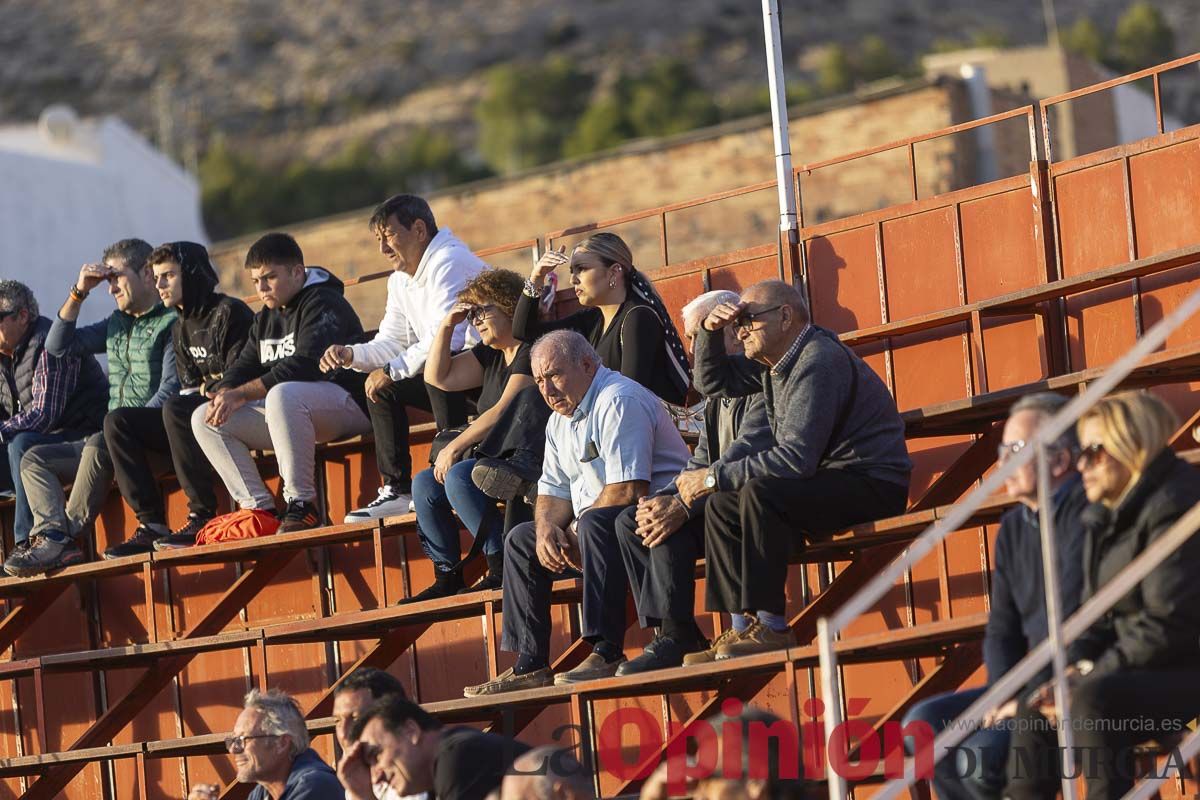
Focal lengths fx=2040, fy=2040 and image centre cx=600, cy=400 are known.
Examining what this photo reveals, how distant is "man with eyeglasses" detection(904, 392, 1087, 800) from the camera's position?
17.8 ft

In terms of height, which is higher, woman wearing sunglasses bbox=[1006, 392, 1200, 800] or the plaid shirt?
the plaid shirt

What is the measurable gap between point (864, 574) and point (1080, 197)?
2056 millimetres

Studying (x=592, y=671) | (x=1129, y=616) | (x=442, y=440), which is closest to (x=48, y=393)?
(x=442, y=440)

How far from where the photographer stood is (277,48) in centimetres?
8300

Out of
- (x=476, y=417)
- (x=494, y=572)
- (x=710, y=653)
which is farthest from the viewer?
(x=476, y=417)

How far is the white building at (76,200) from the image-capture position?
24.5 m

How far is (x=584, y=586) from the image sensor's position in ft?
24.7

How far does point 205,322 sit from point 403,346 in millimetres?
1150

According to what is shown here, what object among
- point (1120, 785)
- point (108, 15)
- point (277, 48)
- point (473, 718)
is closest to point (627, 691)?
point (473, 718)

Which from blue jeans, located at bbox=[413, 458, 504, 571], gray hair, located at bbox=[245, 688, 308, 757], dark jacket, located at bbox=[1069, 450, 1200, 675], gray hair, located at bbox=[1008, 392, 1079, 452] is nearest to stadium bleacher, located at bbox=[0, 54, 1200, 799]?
blue jeans, located at bbox=[413, 458, 504, 571]

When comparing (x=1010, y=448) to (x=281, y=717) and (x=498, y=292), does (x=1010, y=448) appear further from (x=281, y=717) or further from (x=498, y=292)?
(x=498, y=292)

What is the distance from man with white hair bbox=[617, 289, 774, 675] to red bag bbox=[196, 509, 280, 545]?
108 inches

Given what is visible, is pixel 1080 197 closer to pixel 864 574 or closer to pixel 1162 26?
pixel 864 574

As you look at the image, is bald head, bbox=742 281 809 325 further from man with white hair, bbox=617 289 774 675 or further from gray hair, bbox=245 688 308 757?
gray hair, bbox=245 688 308 757
